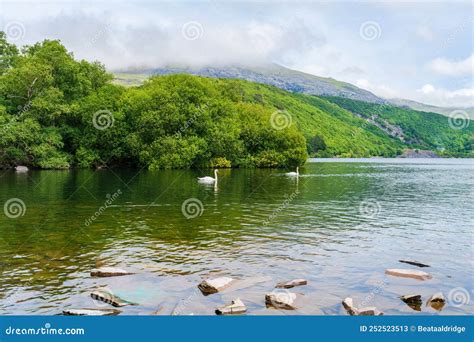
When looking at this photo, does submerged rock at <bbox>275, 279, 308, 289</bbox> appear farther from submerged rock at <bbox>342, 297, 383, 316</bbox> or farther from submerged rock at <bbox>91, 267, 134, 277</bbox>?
submerged rock at <bbox>91, 267, 134, 277</bbox>

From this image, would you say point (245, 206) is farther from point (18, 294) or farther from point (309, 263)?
point (18, 294)

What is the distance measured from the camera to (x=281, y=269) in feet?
62.2

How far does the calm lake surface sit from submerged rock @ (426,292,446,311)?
A: 216 mm

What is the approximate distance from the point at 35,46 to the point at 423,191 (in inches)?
3634

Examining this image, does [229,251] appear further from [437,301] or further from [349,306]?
[437,301]

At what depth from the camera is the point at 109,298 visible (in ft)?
48.5

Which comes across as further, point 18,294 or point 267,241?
point 267,241

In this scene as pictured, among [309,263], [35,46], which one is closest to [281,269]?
[309,263]

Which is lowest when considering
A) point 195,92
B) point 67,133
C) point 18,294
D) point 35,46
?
point 18,294

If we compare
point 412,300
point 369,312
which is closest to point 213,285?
point 369,312

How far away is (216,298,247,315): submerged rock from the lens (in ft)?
45.7

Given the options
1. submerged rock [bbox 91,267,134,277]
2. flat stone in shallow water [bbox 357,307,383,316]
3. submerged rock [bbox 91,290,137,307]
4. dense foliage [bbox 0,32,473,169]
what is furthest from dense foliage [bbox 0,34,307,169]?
flat stone in shallow water [bbox 357,307,383,316]

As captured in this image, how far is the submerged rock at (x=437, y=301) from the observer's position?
49.0 ft

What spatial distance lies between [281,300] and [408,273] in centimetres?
648
